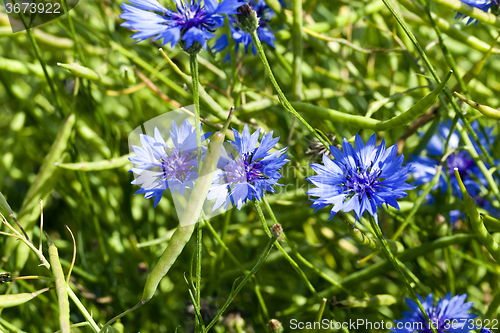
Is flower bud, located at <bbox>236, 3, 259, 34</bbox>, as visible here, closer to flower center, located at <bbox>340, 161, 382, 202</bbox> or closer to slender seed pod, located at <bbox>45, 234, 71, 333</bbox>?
flower center, located at <bbox>340, 161, 382, 202</bbox>

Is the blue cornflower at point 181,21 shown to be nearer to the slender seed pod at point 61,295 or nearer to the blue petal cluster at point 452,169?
the slender seed pod at point 61,295

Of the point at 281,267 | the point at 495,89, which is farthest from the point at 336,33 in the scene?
the point at 281,267

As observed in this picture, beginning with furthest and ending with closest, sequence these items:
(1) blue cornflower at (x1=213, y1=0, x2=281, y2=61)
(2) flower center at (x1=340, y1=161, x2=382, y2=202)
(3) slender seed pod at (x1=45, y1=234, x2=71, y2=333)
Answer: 1. (1) blue cornflower at (x1=213, y1=0, x2=281, y2=61)
2. (2) flower center at (x1=340, y1=161, x2=382, y2=202)
3. (3) slender seed pod at (x1=45, y1=234, x2=71, y2=333)

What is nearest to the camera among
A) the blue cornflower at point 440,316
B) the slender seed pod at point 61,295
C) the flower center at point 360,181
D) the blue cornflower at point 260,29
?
the slender seed pod at point 61,295

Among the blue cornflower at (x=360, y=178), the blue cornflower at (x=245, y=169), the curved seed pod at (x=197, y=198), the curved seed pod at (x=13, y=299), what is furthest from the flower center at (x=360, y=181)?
the curved seed pod at (x=13, y=299)

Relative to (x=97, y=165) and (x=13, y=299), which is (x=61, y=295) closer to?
(x=13, y=299)

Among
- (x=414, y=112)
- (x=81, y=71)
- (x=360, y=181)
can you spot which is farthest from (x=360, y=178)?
(x=81, y=71)

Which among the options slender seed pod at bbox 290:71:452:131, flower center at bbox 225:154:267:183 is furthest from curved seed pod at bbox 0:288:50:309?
slender seed pod at bbox 290:71:452:131
